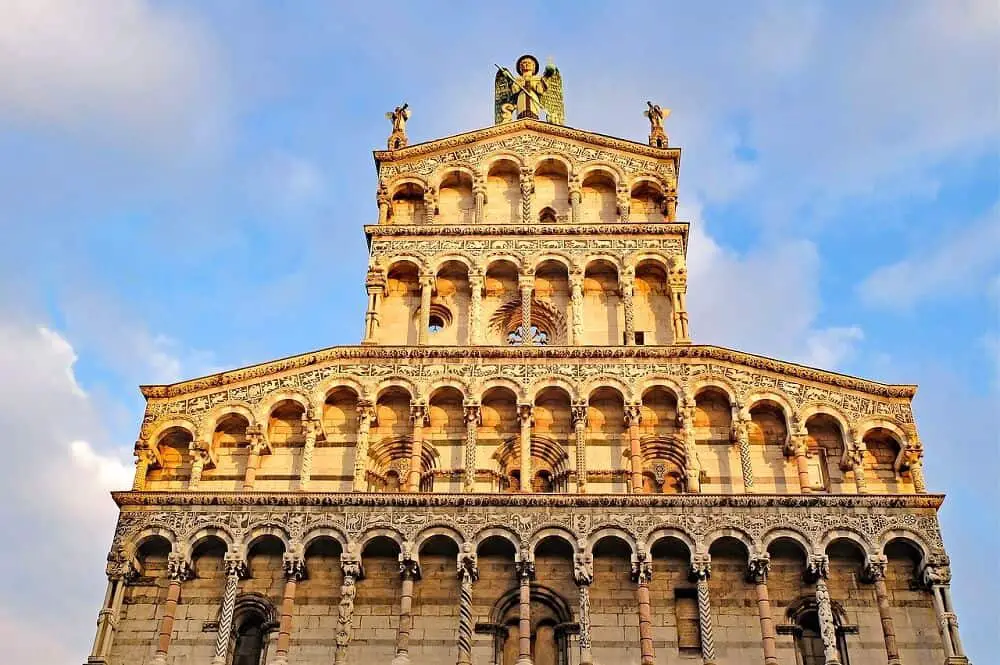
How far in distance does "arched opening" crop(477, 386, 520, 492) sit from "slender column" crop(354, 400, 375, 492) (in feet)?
7.25

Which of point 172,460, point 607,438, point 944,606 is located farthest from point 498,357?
point 944,606

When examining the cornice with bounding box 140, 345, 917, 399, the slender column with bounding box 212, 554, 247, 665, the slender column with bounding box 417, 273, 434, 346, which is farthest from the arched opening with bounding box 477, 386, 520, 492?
the slender column with bounding box 212, 554, 247, 665

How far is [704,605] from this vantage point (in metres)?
20.8

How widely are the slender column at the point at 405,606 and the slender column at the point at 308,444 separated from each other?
104 inches

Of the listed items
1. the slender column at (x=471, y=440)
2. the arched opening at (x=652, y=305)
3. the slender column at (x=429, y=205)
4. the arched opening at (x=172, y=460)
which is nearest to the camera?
the slender column at (x=471, y=440)

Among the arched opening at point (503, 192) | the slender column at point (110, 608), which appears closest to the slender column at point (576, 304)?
the arched opening at point (503, 192)

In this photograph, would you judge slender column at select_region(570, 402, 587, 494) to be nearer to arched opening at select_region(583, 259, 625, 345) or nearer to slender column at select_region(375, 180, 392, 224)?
arched opening at select_region(583, 259, 625, 345)

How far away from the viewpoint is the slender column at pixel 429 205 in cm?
2817

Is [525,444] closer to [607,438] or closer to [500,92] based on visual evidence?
[607,438]

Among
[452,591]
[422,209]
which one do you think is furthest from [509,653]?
[422,209]

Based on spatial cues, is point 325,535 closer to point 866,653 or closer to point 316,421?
point 316,421

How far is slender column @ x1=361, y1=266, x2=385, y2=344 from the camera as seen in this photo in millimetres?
25656

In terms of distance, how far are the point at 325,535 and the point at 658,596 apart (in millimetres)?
6147

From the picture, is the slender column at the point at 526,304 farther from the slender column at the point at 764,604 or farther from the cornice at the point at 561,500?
the slender column at the point at 764,604
